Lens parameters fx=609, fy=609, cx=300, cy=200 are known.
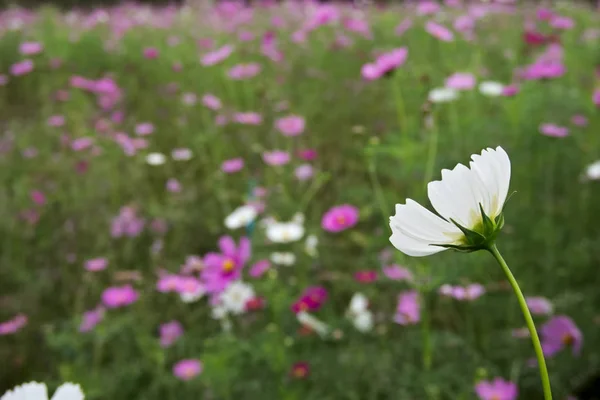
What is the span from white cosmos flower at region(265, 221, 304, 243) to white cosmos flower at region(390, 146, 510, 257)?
1.09 meters

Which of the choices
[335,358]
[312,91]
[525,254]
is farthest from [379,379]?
[312,91]

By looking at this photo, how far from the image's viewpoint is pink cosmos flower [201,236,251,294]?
4.36ft

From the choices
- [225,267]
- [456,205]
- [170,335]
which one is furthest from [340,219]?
[456,205]

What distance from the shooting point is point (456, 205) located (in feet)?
1.39

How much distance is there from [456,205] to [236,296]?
1.03 metres

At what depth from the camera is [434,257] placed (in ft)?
4.55

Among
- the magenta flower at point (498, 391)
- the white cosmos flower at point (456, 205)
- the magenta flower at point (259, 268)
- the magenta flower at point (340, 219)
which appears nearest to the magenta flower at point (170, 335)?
the magenta flower at point (259, 268)

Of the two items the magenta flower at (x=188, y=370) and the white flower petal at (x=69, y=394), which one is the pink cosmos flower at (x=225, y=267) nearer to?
the magenta flower at (x=188, y=370)

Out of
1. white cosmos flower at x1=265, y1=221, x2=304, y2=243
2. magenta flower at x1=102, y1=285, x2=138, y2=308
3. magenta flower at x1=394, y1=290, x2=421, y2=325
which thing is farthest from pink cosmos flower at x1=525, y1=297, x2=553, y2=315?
magenta flower at x1=102, y1=285, x2=138, y2=308

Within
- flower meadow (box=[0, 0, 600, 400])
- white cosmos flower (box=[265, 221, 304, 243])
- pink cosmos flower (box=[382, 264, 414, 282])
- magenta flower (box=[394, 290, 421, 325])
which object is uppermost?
pink cosmos flower (box=[382, 264, 414, 282])

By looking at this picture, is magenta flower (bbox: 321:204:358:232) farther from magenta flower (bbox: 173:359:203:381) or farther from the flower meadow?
magenta flower (bbox: 173:359:203:381)

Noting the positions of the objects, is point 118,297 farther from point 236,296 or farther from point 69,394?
point 69,394

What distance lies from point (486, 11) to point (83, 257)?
3.19 metres

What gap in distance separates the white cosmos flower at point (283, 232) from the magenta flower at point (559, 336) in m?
0.61
